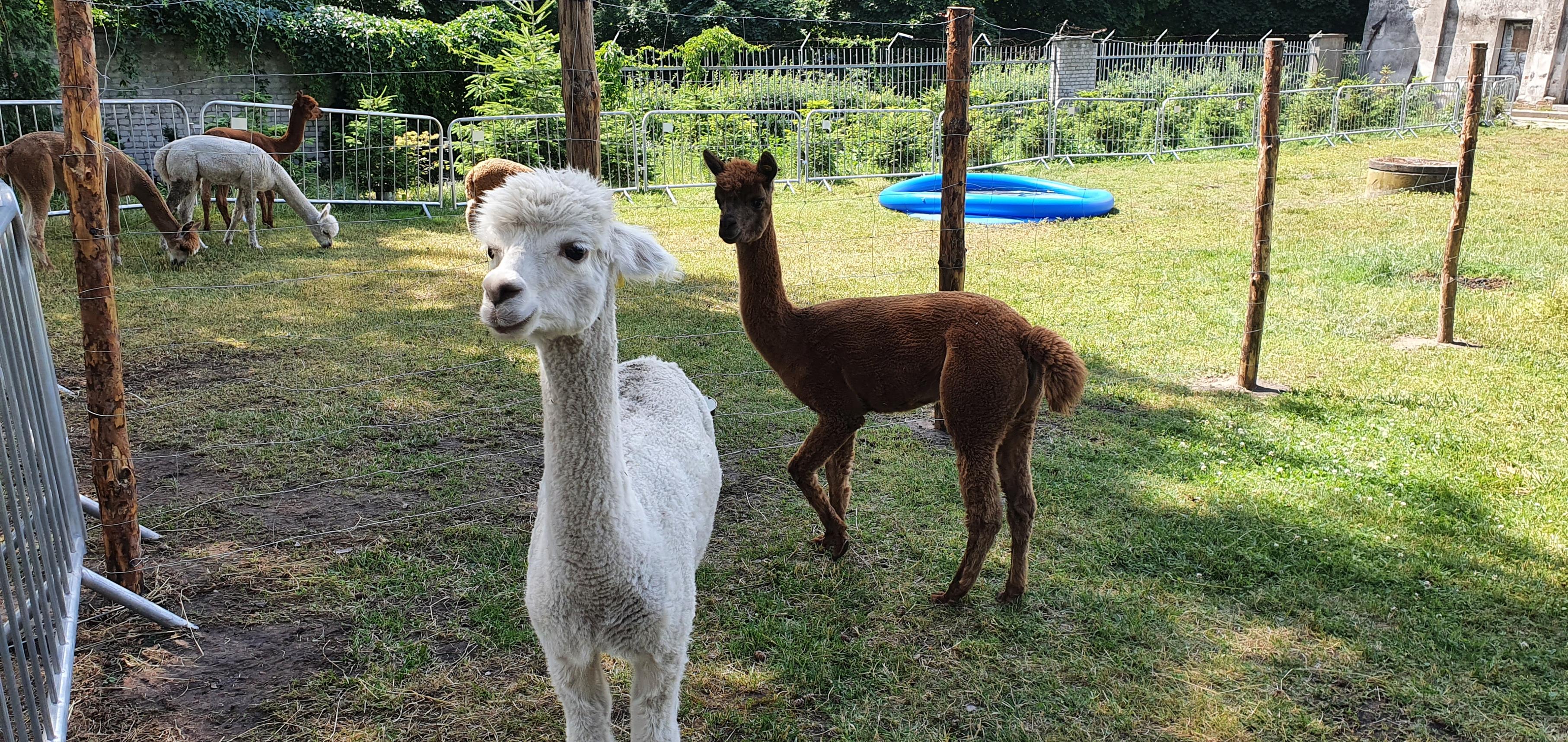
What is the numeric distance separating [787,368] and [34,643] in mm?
2506

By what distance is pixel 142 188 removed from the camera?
862 cm

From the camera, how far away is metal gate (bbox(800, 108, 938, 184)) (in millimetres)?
14453

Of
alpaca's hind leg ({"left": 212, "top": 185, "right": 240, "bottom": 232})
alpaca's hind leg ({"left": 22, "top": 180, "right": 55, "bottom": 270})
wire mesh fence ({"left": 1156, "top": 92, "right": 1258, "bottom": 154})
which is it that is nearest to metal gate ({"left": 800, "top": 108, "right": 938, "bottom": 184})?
wire mesh fence ({"left": 1156, "top": 92, "right": 1258, "bottom": 154})

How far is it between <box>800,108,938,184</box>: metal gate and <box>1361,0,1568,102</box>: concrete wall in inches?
620

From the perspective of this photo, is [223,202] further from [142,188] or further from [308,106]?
[142,188]

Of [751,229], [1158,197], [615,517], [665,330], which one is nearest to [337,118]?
[665,330]

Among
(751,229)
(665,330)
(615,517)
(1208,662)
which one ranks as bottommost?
(1208,662)

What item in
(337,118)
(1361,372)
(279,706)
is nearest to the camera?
(279,706)

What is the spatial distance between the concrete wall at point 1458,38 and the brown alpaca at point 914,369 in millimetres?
24618

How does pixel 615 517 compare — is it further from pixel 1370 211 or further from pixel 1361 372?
pixel 1370 211

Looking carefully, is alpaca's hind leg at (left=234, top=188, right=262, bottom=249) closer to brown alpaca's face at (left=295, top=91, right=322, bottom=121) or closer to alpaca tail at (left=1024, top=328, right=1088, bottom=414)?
brown alpaca's face at (left=295, top=91, right=322, bottom=121)

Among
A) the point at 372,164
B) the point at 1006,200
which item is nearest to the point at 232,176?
the point at 372,164

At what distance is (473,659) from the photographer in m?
3.29

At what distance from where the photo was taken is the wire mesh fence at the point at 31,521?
227 cm
